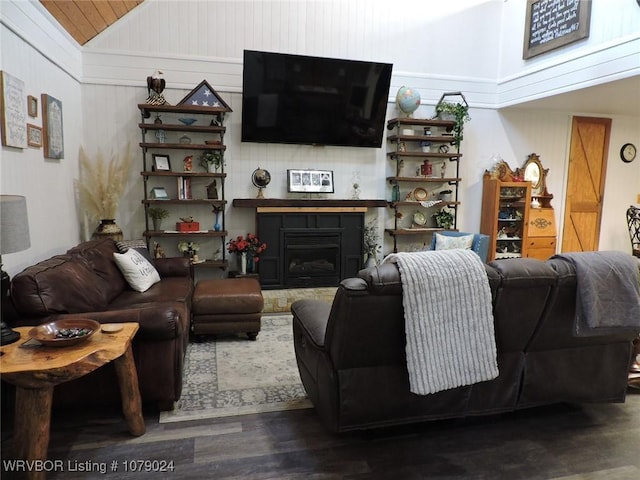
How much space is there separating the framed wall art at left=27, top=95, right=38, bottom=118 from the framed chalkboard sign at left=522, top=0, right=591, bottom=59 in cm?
522

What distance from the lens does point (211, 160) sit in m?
5.00

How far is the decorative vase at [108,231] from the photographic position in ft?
14.6

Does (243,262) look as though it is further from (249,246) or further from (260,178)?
(260,178)

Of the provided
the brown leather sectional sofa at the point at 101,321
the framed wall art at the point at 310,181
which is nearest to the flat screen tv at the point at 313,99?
the framed wall art at the point at 310,181

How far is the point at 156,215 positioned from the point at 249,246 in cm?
111

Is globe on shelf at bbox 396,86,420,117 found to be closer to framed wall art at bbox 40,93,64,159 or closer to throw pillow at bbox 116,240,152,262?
throw pillow at bbox 116,240,152,262

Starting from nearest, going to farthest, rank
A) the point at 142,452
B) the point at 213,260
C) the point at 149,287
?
1. the point at 142,452
2. the point at 149,287
3. the point at 213,260

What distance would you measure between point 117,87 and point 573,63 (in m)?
5.04

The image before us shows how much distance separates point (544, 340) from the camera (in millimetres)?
2268

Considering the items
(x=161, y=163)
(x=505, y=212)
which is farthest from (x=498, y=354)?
(x=505, y=212)

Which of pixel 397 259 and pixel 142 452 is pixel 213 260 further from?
pixel 397 259

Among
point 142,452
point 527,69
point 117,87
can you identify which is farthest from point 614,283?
point 117,87

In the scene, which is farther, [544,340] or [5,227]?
[544,340]

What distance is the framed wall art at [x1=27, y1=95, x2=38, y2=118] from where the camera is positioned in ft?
10.6
